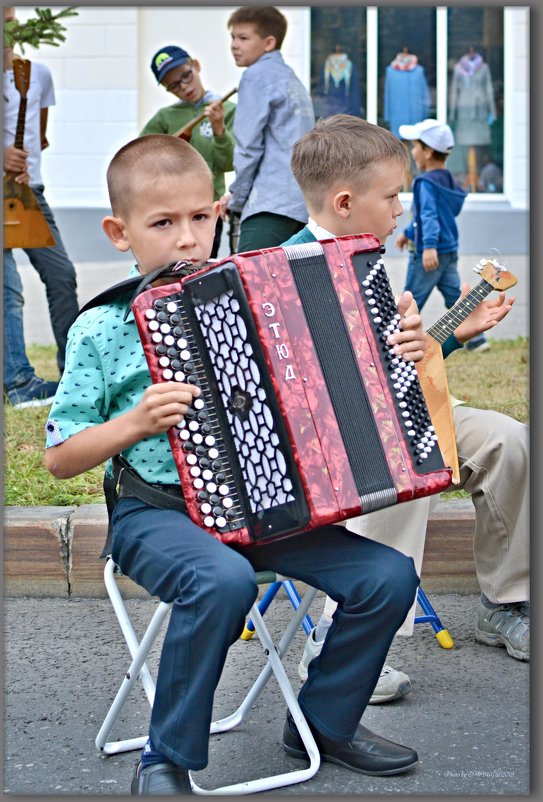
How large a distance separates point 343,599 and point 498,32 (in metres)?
8.14

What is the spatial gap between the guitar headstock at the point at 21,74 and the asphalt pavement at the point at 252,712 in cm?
280

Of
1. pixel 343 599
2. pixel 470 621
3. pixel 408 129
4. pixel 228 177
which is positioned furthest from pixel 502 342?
pixel 343 599

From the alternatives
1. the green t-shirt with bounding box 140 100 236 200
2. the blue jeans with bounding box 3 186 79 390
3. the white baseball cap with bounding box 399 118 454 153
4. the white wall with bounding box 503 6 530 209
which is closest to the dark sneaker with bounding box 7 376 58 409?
the blue jeans with bounding box 3 186 79 390

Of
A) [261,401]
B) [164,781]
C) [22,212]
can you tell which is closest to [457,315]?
[261,401]

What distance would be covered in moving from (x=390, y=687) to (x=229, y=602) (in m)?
0.92

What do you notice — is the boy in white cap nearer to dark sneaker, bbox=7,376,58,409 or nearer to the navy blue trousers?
dark sneaker, bbox=7,376,58,409

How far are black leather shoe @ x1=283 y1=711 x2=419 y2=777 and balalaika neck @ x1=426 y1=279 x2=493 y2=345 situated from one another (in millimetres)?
1010

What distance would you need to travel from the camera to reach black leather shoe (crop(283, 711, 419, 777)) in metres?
2.63

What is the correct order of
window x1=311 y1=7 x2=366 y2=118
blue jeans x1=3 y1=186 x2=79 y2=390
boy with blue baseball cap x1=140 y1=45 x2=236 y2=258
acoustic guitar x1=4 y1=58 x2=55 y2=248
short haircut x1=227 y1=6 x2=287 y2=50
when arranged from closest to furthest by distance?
1. short haircut x1=227 y1=6 x2=287 y2=50
2. acoustic guitar x1=4 y1=58 x2=55 y2=248
3. blue jeans x1=3 y1=186 x2=79 y2=390
4. boy with blue baseball cap x1=140 y1=45 x2=236 y2=258
5. window x1=311 y1=7 x2=366 y2=118

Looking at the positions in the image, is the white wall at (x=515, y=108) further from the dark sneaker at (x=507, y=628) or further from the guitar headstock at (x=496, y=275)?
the guitar headstock at (x=496, y=275)

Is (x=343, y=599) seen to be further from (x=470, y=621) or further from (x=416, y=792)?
(x=470, y=621)

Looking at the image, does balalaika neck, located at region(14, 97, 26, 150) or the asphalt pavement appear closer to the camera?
the asphalt pavement

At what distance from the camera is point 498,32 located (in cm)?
965

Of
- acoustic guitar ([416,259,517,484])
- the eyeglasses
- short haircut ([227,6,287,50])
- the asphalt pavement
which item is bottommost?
the asphalt pavement
